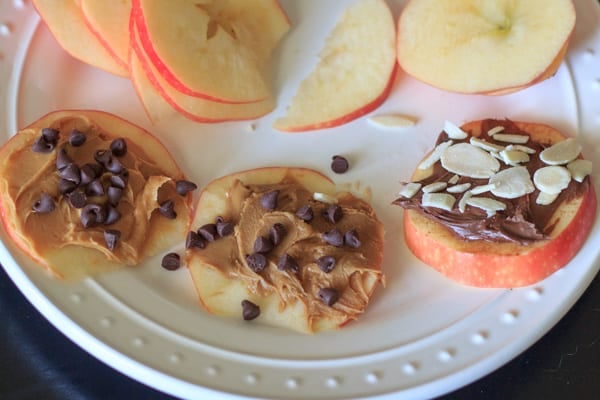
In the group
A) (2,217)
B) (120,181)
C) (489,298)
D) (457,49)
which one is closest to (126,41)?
(120,181)

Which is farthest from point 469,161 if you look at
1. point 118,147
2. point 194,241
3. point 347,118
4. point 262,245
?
point 118,147

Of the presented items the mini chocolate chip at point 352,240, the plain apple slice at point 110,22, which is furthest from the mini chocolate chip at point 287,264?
the plain apple slice at point 110,22

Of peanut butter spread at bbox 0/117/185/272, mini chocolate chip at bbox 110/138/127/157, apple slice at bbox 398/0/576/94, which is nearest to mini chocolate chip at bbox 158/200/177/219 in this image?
peanut butter spread at bbox 0/117/185/272

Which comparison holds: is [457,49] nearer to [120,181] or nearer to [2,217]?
[120,181]

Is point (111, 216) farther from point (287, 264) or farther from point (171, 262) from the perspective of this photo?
point (287, 264)

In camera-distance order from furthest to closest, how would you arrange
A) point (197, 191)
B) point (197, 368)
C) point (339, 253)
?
point (197, 191) → point (339, 253) → point (197, 368)

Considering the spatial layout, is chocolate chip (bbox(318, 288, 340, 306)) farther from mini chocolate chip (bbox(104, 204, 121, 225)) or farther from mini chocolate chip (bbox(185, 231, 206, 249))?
mini chocolate chip (bbox(104, 204, 121, 225))
